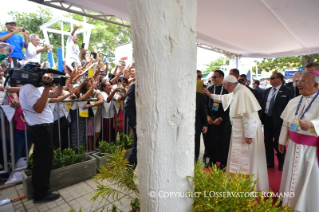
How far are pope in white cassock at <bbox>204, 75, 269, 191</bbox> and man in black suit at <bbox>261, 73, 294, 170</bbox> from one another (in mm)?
1430

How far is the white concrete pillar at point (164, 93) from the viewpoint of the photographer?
1.14 m

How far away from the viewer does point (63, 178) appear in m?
3.43

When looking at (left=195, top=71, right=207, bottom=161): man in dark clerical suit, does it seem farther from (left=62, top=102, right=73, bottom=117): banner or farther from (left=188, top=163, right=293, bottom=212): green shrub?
(left=62, top=102, right=73, bottom=117): banner

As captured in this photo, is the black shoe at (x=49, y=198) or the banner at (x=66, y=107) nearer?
the black shoe at (x=49, y=198)

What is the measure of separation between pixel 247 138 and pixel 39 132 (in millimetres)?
3146

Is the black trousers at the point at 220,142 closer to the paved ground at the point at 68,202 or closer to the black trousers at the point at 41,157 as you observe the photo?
the paved ground at the point at 68,202

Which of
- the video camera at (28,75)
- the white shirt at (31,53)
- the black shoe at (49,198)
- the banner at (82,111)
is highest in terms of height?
the white shirt at (31,53)

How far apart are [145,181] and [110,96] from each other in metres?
3.50

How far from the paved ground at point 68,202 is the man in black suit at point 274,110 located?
11.5ft

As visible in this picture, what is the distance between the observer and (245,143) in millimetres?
3363

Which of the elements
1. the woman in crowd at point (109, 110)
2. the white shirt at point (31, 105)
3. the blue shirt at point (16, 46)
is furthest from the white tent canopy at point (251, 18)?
the white shirt at point (31, 105)

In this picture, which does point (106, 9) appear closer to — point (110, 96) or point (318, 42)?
point (110, 96)

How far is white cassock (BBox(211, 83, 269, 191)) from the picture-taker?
318 centimetres

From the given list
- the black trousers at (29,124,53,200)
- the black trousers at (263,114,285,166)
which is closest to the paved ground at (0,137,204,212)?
the black trousers at (29,124,53,200)
